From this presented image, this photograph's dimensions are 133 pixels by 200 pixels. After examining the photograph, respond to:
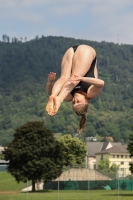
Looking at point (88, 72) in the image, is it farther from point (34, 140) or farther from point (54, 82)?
point (34, 140)

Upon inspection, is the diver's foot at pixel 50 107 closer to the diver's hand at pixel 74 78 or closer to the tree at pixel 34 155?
the diver's hand at pixel 74 78

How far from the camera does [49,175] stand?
81.1m

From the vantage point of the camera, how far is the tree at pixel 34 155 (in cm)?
8038

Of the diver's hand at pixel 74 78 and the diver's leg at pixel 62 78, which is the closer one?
the diver's leg at pixel 62 78

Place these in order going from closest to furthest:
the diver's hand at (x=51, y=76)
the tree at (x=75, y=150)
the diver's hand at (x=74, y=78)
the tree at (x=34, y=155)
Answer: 1. the diver's hand at (x=74, y=78)
2. the diver's hand at (x=51, y=76)
3. the tree at (x=34, y=155)
4. the tree at (x=75, y=150)

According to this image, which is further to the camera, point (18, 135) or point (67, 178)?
point (67, 178)

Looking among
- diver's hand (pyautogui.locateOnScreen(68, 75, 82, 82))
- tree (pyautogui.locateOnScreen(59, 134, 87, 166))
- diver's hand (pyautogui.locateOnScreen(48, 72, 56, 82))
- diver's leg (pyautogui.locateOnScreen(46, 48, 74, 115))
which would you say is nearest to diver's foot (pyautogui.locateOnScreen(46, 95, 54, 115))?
diver's leg (pyautogui.locateOnScreen(46, 48, 74, 115))

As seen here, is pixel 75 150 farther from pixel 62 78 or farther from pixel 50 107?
pixel 50 107

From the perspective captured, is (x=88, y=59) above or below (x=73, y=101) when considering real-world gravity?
above

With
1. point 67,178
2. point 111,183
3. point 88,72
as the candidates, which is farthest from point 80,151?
point 88,72

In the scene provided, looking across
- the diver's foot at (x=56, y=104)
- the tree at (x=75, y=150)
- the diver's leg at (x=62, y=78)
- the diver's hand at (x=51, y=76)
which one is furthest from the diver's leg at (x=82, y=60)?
the tree at (x=75, y=150)

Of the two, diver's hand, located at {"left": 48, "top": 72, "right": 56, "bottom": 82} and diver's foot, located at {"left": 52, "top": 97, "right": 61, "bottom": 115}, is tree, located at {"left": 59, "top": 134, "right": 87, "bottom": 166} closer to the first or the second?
diver's hand, located at {"left": 48, "top": 72, "right": 56, "bottom": 82}

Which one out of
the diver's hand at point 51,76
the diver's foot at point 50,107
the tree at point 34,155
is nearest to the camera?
the diver's foot at point 50,107

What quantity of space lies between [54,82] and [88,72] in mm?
763
